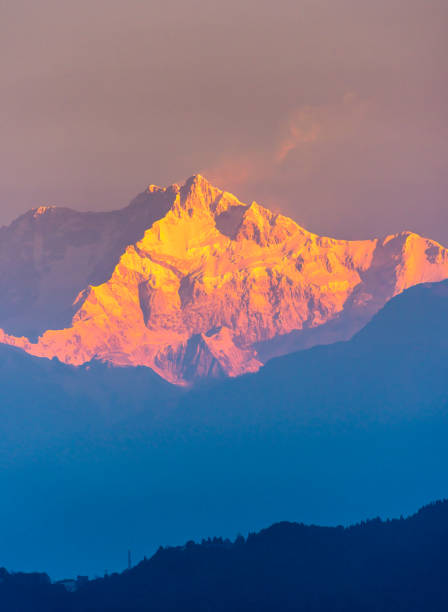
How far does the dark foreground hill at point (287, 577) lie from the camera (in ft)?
465

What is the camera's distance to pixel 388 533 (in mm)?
160125

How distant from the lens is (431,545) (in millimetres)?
149000

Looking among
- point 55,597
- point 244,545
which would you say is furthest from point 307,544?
point 55,597

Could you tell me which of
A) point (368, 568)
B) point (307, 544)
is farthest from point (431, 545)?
point (307, 544)

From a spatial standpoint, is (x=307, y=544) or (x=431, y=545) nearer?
(x=431, y=545)

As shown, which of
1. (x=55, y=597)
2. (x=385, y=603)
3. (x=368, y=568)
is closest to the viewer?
(x=385, y=603)

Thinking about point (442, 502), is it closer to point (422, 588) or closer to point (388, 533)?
point (388, 533)

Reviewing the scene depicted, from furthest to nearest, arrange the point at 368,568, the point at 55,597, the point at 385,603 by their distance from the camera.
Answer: the point at 55,597
the point at 368,568
the point at 385,603

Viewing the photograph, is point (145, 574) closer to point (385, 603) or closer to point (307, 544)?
point (307, 544)

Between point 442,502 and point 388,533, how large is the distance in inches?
415

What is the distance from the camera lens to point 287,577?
495 ft

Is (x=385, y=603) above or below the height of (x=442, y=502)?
below

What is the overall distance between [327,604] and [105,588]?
3241 centimetres

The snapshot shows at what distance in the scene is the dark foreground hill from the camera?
465ft
